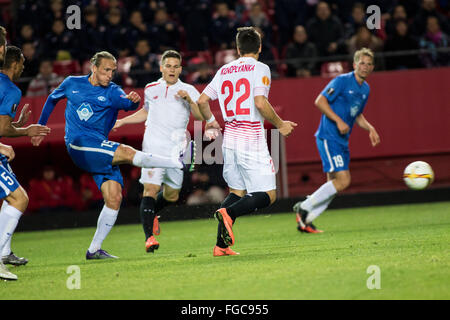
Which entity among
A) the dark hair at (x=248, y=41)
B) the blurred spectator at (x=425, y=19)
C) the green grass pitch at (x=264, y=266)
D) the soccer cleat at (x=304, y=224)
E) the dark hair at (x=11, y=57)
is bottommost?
the green grass pitch at (x=264, y=266)

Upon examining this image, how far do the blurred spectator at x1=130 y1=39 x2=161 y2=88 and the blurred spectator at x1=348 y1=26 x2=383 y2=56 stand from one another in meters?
4.16

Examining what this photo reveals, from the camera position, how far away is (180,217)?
48.1ft

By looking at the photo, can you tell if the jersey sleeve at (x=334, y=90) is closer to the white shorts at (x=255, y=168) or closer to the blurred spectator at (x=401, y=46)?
the white shorts at (x=255, y=168)

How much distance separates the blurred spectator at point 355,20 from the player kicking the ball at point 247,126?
8.99m

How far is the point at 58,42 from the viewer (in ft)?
53.7

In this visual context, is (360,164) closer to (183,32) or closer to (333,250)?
(183,32)

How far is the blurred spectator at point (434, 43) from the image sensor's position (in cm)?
1542

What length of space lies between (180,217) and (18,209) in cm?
799

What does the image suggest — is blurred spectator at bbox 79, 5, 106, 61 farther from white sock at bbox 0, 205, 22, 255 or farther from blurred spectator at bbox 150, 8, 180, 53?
white sock at bbox 0, 205, 22, 255

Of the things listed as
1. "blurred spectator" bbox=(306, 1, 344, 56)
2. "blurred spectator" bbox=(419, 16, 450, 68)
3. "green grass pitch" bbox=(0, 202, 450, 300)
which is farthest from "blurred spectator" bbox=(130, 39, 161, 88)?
"blurred spectator" bbox=(419, 16, 450, 68)

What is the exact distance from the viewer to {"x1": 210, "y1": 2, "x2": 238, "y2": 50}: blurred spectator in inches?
639

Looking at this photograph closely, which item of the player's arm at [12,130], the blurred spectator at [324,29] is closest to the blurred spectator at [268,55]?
the blurred spectator at [324,29]
